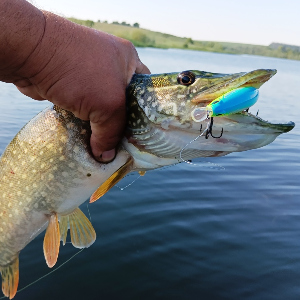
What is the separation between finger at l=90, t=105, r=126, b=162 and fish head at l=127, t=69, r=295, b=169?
13 cm

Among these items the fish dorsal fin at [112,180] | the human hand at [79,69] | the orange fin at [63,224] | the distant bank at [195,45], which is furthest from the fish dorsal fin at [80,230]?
the distant bank at [195,45]

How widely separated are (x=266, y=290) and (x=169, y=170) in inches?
142

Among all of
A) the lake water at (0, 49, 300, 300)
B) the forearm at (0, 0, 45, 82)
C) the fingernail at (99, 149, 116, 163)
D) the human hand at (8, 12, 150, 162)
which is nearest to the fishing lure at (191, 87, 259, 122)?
the human hand at (8, 12, 150, 162)

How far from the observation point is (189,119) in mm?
1778

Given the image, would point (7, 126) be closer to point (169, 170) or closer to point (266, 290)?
point (169, 170)

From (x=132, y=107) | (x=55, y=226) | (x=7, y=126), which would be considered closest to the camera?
(x=132, y=107)

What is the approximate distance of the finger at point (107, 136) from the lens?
1.72 m

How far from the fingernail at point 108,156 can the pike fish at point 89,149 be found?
2.1 inches

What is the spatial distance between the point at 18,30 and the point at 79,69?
28 cm

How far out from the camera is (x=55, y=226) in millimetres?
2379

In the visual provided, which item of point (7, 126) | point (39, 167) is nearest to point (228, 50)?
point (7, 126)

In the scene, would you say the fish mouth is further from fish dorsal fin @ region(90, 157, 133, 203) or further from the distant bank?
the distant bank

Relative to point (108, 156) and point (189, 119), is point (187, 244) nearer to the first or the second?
point (108, 156)

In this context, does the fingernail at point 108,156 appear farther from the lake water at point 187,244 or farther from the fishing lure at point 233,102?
the lake water at point 187,244
